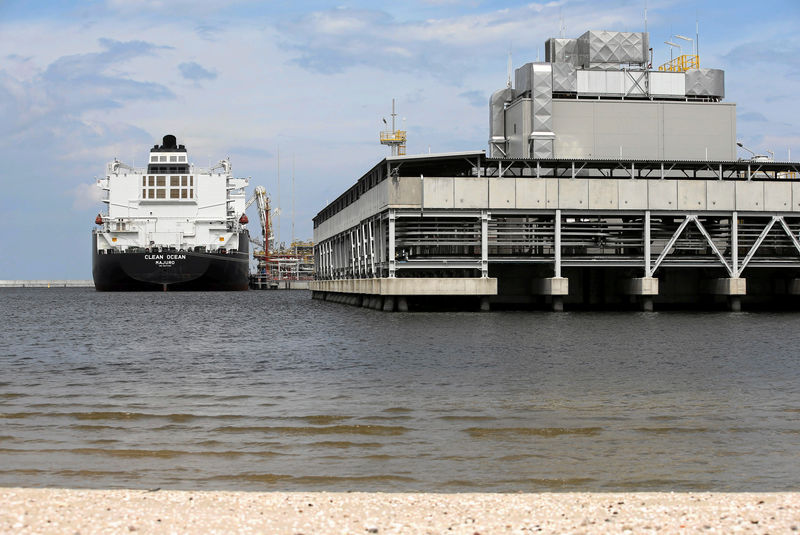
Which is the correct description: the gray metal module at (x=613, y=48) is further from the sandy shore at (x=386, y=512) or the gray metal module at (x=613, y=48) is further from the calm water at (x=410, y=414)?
the sandy shore at (x=386, y=512)

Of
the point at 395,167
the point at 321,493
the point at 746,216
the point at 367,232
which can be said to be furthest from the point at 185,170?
the point at 321,493

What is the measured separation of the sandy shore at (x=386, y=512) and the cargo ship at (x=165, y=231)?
89.1 metres

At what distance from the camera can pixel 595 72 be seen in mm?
62750

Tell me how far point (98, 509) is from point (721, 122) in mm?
62459

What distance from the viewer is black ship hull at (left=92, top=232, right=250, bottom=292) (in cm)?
9538

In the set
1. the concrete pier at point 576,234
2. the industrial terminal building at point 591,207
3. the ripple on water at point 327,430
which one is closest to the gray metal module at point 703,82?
the industrial terminal building at point 591,207

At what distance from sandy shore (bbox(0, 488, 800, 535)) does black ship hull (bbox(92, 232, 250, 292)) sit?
8856cm

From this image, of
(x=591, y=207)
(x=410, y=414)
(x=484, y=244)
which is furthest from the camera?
(x=591, y=207)

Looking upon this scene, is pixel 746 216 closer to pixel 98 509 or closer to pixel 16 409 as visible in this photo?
pixel 16 409

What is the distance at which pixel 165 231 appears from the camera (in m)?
99.8

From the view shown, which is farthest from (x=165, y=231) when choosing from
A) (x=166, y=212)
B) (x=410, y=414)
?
(x=410, y=414)

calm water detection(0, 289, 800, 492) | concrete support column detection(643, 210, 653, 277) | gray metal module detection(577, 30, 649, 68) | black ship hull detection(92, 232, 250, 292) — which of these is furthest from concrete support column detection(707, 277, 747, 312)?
black ship hull detection(92, 232, 250, 292)

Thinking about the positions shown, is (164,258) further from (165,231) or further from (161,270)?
(165,231)

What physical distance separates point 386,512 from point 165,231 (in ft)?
Result: 312
